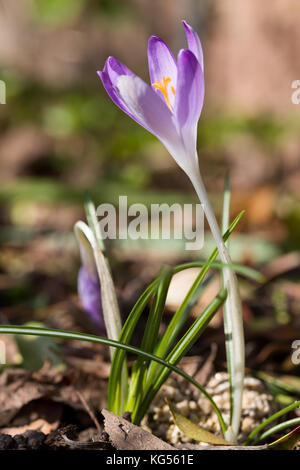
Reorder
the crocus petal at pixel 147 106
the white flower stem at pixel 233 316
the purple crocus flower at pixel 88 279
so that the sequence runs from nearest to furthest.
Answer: the crocus petal at pixel 147 106 → the white flower stem at pixel 233 316 → the purple crocus flower at pixel 88 279

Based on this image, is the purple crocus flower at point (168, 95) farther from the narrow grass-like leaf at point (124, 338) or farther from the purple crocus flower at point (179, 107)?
the narrow grass-like leaf at point (124, 338)

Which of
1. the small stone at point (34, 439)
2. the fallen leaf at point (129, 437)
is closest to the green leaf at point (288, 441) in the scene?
the fallen leaf at point (129, 437)
